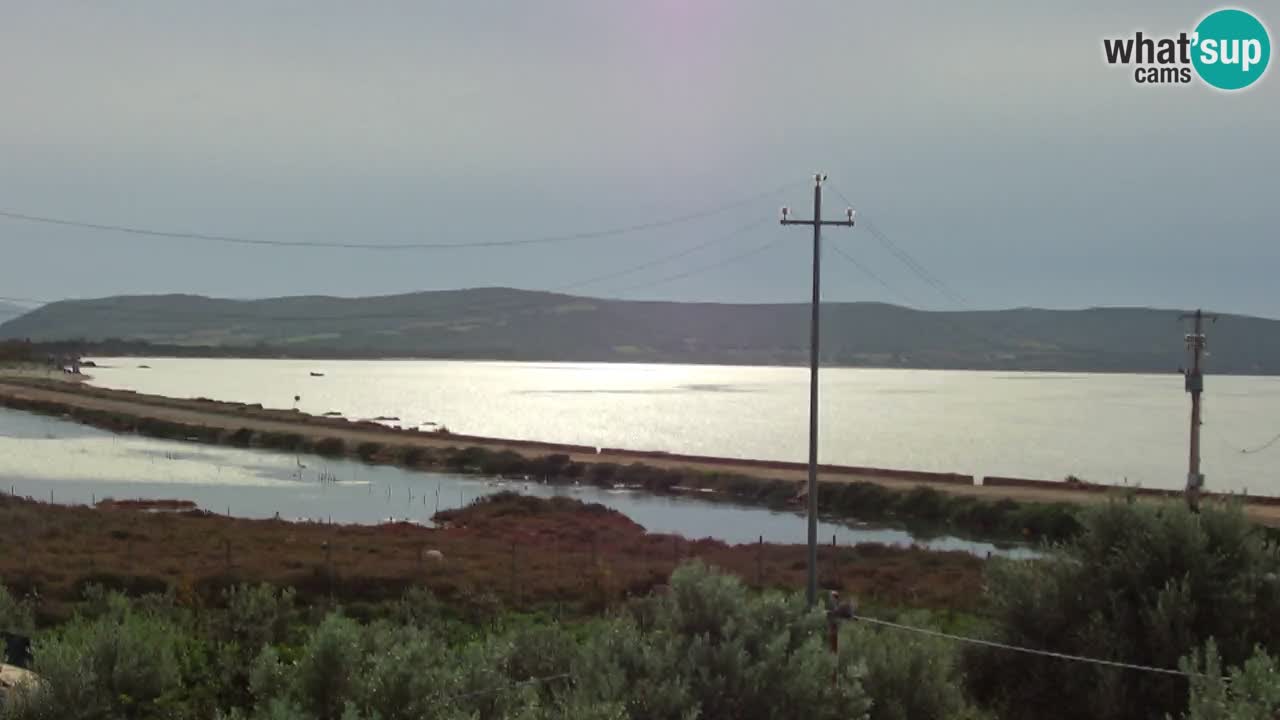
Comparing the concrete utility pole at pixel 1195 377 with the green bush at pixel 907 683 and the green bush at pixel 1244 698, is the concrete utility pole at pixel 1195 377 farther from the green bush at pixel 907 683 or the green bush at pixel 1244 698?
the green bush at pixel 1244 698

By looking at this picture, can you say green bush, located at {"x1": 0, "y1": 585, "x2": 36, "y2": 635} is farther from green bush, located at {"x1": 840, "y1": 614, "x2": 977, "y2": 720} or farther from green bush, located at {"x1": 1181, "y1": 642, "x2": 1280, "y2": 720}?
green bush, located at {"x1": 1181, "y1": 642, "x2": 1280, "y2": 720}

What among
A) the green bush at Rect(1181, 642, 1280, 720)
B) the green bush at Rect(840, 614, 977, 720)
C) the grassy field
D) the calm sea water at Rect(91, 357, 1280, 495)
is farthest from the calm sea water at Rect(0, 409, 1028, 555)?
the green bush at Rect(1181, 642, 1280, 720)

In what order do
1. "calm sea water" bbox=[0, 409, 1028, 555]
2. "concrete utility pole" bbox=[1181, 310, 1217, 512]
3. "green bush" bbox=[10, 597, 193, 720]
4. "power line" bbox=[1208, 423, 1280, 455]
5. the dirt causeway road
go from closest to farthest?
"green bush" bbox=[10, 597, 193, 720] → "concrete utility pole" bbox=[1181, 310, 1217, 512] → "calm sea water" bbox=[0, 409, 1028, 555] → the dirt causeway road → "power line" bbox=[1208, 423, 1280, 455]

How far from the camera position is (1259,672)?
10.1 metres

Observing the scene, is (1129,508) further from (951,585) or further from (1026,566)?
(951,585)

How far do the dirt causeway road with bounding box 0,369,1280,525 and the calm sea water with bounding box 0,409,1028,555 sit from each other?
8.34 meters

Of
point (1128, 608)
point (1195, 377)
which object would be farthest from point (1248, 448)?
point (1128, 608)

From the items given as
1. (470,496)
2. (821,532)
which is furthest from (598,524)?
(470,496)

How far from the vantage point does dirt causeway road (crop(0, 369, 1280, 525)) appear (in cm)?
6600

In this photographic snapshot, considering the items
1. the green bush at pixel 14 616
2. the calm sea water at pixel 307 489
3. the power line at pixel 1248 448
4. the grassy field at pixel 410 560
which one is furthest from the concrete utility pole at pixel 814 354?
the power line at pixel 1248 448

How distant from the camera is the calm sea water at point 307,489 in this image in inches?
2282

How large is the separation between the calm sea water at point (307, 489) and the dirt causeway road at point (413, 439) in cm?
834

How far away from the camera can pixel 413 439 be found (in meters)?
100

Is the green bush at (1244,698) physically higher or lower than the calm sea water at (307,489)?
higher
